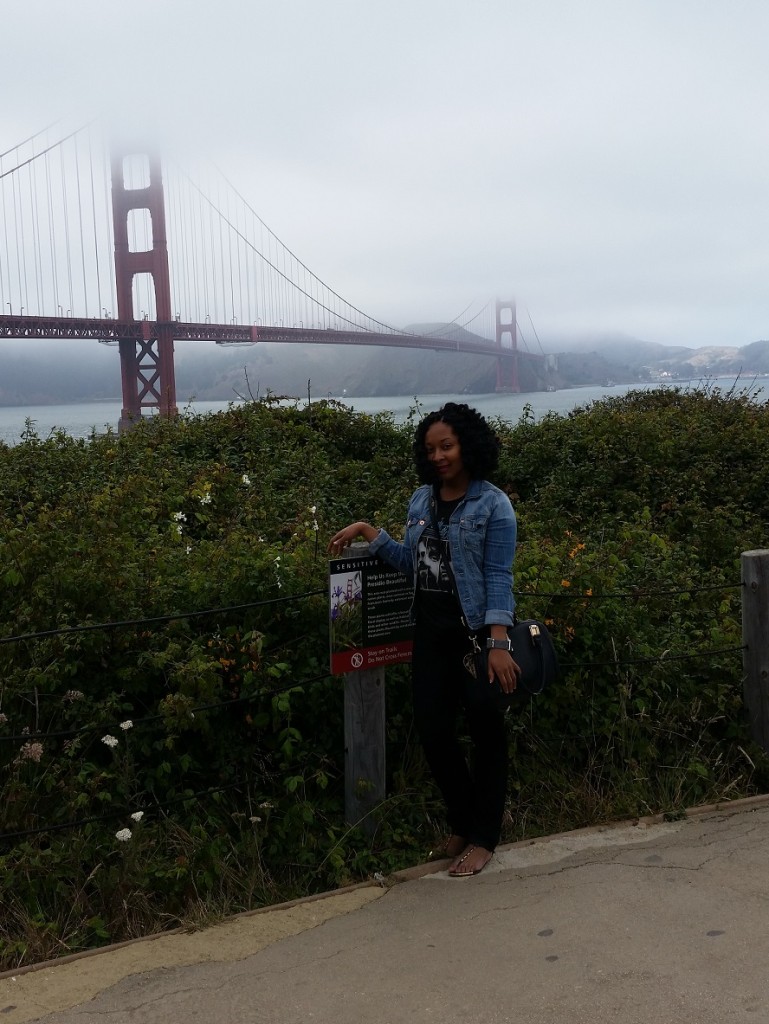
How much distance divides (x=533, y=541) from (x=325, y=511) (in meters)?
2.36

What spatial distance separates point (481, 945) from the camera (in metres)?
2.68

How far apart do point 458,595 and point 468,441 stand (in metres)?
0.49

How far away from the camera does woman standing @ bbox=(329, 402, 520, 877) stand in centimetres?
299

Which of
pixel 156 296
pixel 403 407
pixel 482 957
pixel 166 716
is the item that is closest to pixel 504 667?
pixel 482 957

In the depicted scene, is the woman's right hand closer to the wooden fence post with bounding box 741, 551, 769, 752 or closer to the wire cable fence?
the wire cable fence

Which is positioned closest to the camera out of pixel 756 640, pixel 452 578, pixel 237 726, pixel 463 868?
pixel 452 578

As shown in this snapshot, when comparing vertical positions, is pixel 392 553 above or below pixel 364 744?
above

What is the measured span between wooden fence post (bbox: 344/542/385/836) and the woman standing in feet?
0.83

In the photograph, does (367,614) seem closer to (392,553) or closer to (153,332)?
(392,553)

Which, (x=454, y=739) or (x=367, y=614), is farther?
(x=367, y=614)

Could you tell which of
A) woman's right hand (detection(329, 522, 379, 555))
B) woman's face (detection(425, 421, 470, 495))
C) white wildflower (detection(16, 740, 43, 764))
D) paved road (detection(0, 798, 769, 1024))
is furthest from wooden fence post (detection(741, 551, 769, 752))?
white wildflower (detection(16, 740, 43, 764))

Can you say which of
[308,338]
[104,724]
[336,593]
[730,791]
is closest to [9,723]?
[104,724]

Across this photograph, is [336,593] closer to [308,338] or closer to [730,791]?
[730,791]

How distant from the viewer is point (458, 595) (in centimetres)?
302
